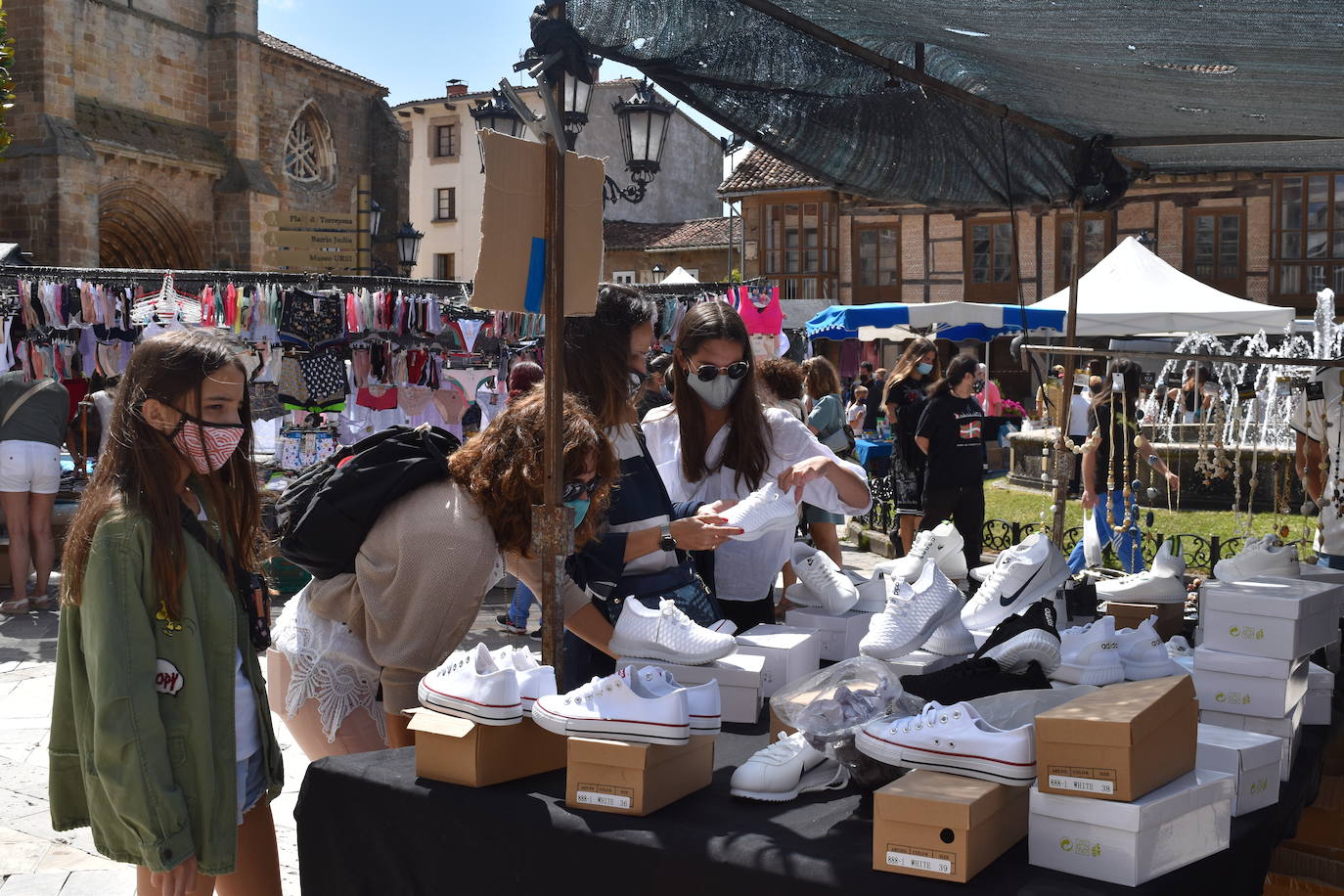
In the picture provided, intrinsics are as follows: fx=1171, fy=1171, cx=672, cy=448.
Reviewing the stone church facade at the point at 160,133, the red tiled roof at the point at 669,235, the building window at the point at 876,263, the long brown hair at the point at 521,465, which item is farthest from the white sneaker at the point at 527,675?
the red tiled roof at the point at 669,235

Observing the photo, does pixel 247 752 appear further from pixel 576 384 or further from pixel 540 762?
pixel 576 384

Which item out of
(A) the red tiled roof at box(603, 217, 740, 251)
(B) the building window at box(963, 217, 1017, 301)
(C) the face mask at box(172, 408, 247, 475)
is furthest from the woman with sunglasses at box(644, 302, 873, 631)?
(A) the red tiled roof at box(603, 217, 740, 251)

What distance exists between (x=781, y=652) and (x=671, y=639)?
1.01 ft

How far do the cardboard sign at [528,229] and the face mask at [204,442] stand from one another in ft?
1.80

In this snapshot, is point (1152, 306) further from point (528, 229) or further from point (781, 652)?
point (528, 229)

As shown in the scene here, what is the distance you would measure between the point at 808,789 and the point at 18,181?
23988 millimetres

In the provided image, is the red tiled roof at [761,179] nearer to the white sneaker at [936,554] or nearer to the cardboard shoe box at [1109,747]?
the white sneaker at [936,554]

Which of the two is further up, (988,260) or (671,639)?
(988,260)

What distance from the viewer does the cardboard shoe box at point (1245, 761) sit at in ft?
6.52

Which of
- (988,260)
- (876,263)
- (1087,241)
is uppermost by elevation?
(1087,241)

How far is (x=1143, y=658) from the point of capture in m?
2.38

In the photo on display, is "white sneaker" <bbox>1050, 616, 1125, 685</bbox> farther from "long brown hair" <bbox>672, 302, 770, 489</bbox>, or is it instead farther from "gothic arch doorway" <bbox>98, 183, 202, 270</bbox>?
"gothic arch doorway" <bbox>98, 183, 202, 270</bbox>

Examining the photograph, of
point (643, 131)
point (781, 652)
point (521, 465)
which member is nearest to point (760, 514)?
point (781, 652)

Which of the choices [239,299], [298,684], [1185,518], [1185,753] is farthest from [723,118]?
[1185,518]
